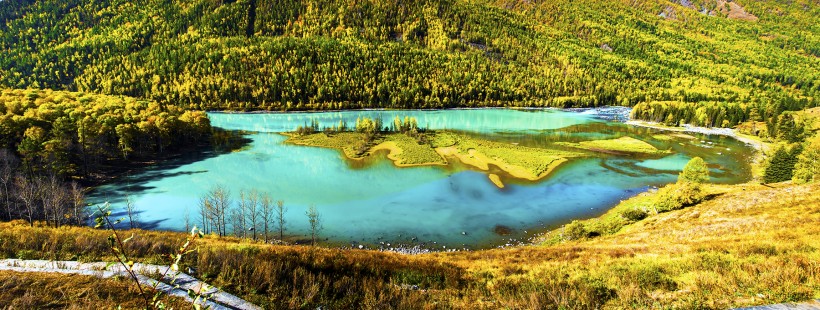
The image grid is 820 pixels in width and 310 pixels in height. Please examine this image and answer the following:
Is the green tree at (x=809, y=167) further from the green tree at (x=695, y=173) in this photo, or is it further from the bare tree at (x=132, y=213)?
the bare tree at (x=132, y=213)

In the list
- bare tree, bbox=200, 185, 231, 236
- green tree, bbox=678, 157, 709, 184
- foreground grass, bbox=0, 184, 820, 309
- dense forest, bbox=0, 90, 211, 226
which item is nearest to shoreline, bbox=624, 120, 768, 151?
green tree, bbox=678, 157, 709, 184

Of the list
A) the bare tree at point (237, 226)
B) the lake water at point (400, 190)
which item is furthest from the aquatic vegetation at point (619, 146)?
the bare tree at point (237, 226)

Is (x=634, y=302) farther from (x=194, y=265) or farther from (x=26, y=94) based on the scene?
(x=26, y=94)

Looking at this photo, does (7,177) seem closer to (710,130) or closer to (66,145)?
(66,145)

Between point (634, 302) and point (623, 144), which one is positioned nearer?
point (634, 302)

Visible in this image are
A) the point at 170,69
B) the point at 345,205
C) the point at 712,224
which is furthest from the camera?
the point at 170,69

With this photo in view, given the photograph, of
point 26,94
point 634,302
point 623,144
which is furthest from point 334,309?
point 26,94

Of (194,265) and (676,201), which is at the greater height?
(194,265)

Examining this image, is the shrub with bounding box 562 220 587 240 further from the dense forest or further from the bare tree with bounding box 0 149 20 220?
the bare tree with bounding box 0 149 20 220
